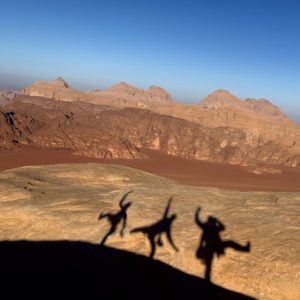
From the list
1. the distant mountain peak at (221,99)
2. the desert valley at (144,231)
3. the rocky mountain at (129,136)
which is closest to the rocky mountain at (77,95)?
the rocky mountain at (129,136)

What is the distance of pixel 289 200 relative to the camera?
18781 millimetres

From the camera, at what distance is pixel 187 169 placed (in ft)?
211

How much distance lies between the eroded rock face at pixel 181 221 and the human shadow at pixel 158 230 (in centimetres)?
19

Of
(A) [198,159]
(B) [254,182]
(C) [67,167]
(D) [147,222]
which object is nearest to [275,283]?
(D) [147,222]

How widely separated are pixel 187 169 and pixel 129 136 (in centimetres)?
2672

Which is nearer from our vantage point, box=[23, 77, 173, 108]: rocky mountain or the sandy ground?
the sandy ground

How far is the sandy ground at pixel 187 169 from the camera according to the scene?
177ft

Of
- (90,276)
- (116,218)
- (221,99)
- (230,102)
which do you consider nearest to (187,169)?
(116,218)

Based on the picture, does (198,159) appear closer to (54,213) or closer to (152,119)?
(152,119)

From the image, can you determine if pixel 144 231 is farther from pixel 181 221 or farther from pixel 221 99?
pixel 221 99

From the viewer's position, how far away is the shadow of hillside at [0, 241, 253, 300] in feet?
33.2

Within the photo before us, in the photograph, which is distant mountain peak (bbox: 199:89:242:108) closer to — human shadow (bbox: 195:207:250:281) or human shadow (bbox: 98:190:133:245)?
human shadow (bbox: 98:190:133:245)

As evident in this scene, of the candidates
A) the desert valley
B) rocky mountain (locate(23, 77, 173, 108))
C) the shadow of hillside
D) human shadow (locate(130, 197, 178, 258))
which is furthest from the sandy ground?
rocky mountain (locate(23, 77, 173, 108))

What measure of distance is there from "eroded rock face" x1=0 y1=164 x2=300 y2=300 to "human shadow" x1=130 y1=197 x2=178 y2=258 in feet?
0.62
